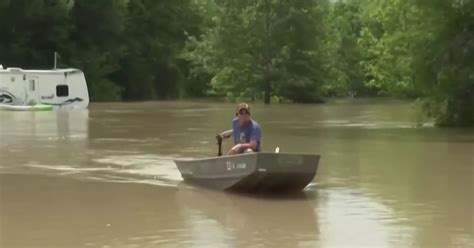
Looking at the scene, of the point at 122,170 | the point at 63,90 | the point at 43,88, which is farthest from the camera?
the point at 63,90

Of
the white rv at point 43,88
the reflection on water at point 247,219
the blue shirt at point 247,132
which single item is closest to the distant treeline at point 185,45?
the white rv at point 43,88

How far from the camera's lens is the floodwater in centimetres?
1278

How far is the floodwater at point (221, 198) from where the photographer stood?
12781mm

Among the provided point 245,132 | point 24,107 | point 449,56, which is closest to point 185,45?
point 24,107

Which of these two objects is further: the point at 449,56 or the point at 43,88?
the point at 43,88

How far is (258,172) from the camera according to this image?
52.0ft

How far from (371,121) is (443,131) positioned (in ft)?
31.3

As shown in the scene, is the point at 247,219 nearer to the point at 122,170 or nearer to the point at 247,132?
the point at 247,132

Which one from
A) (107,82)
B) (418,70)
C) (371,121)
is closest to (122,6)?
(107,82)

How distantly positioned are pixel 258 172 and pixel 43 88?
1559 inches

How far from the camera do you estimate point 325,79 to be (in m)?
69.6

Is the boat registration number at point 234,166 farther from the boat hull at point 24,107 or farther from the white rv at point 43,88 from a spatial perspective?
the white rv at point 43,88

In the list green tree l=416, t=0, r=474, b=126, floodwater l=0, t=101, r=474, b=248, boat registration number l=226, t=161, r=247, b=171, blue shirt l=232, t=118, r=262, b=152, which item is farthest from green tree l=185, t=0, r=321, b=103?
boat registration number l=226, t=161, r=247, b=171

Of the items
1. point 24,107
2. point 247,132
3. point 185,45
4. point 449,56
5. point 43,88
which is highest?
point 185,45
